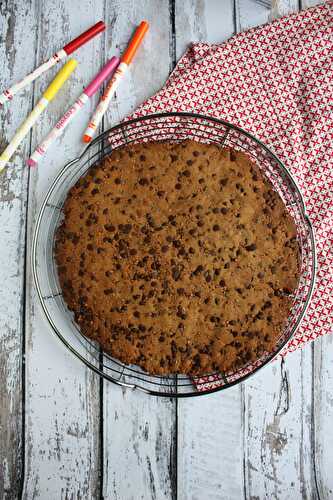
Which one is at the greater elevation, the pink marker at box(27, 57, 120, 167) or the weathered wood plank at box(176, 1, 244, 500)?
the pink marker at box(27, 57, 120, 167)

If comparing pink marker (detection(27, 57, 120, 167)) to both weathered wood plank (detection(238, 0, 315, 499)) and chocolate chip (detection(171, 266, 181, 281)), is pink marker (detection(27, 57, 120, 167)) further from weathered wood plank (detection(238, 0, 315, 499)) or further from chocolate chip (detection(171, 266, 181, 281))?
weathered wood plank (detection(238, 0, 315, 499))

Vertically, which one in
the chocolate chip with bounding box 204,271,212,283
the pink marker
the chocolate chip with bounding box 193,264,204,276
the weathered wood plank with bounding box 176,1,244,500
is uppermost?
the pink marker

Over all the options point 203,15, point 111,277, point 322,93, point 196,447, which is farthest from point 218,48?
point 196,447

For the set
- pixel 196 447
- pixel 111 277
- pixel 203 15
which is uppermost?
pixel 203 15

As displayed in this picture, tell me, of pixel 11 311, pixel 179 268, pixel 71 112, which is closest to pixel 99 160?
pixel 71 112

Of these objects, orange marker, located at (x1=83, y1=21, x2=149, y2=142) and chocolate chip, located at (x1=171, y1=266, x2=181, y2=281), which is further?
orange marker, located at (x1=83, y1=21, x2=149, y2=142)

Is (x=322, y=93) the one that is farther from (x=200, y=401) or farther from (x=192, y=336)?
(x=200, y=401)

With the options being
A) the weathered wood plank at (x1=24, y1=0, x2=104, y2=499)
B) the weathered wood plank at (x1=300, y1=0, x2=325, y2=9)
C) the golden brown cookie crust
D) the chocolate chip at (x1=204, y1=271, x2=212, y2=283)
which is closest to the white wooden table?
the weathered wood plank at (x1=24, y1=0, x2=104, y2=499)
